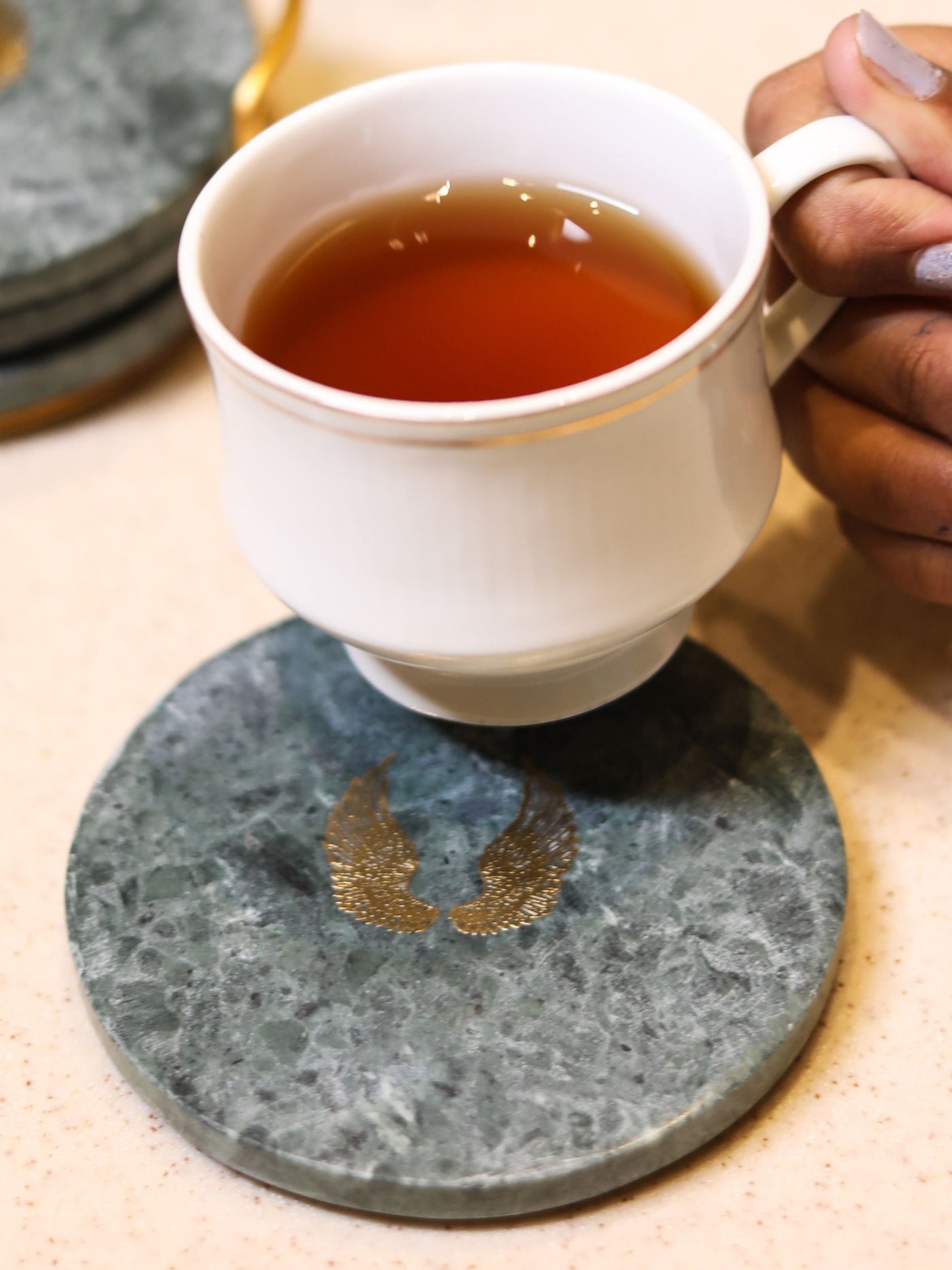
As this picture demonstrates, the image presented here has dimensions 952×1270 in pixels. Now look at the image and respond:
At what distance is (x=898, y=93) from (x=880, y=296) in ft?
0.29

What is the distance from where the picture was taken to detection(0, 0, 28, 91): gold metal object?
918mm

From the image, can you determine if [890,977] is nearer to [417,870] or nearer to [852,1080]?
[852,1080]

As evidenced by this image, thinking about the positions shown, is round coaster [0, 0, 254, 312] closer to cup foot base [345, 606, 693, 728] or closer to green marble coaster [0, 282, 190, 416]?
green marble coaster [0, 282, 190, 416]

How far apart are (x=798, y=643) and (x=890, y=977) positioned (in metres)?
0.20

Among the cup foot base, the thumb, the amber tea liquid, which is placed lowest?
the cup foot base

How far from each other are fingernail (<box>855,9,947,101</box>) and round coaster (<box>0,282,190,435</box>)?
48cm

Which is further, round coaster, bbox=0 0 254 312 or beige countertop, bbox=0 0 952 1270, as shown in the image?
round coaster, bbox=0 0 254 312

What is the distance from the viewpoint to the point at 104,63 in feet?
3.01

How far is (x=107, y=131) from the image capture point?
87cm

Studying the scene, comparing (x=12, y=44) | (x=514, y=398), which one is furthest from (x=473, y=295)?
(x=12, y=44)

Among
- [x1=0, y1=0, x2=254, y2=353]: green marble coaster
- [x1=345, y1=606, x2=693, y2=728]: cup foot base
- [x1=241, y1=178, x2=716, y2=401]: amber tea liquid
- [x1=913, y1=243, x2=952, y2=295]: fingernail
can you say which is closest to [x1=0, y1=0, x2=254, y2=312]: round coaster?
[x1=0, y1=0, x2=254, y2=353]: green marble coaster

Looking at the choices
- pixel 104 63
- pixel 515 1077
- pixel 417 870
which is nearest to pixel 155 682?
pixel 417 870

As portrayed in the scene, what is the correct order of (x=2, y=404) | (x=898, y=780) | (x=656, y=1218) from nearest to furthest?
(x=656, y=1218), (x=898, y=780), (x=2, y=404)

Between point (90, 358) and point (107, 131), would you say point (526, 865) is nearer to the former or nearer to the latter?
point (90, 358)
